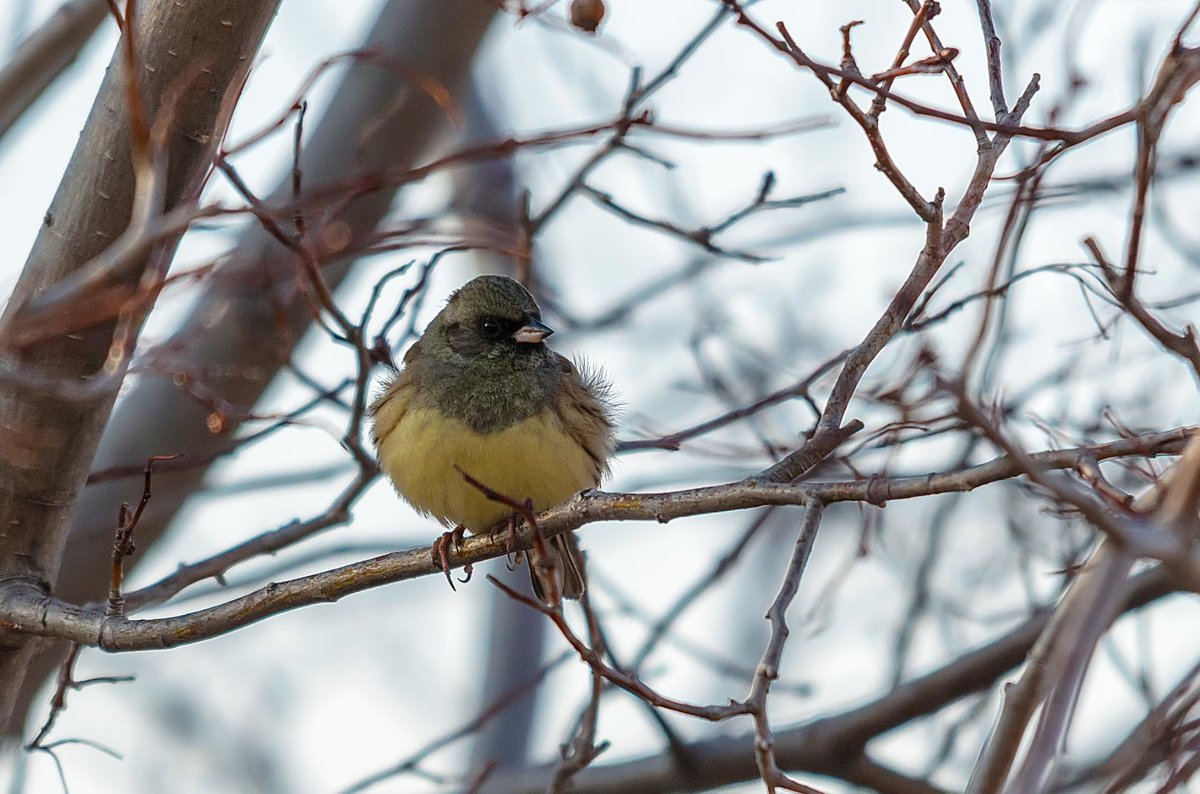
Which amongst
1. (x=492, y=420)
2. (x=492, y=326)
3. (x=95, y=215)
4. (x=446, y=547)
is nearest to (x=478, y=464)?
(x=492, y=420)

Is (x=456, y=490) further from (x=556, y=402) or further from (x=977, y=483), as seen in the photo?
Result: (x=977, y=483)

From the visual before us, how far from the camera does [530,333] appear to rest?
5.51 m

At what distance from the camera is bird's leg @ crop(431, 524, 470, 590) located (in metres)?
3.83

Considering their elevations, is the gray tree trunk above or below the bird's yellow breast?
above

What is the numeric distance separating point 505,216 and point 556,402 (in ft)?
13.8

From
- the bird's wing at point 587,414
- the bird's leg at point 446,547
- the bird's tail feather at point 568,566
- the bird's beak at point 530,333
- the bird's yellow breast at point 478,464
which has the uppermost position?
the bird's beak at point 530,333

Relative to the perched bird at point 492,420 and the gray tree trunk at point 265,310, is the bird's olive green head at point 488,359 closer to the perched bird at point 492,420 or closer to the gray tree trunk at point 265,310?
the perched bird at point 492,420

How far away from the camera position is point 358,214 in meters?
6.88

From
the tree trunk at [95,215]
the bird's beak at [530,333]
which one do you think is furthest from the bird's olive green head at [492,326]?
the tree trunk at [95,215]

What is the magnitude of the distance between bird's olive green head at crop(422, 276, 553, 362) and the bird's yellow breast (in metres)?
0.49

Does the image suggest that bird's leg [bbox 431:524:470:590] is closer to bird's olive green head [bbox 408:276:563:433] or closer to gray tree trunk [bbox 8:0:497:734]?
bird's olive green head [bbox 408:276:563:433]

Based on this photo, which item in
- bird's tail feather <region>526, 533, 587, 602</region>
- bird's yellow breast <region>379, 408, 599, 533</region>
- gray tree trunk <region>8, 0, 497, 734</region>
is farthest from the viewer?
gray tree trunk <region>8, 0, 497, 734</region>

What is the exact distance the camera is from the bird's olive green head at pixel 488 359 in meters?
5.10

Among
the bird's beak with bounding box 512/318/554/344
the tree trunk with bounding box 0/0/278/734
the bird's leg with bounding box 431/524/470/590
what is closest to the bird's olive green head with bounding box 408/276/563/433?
the bird's beak with bounding box 512/318/554/344
